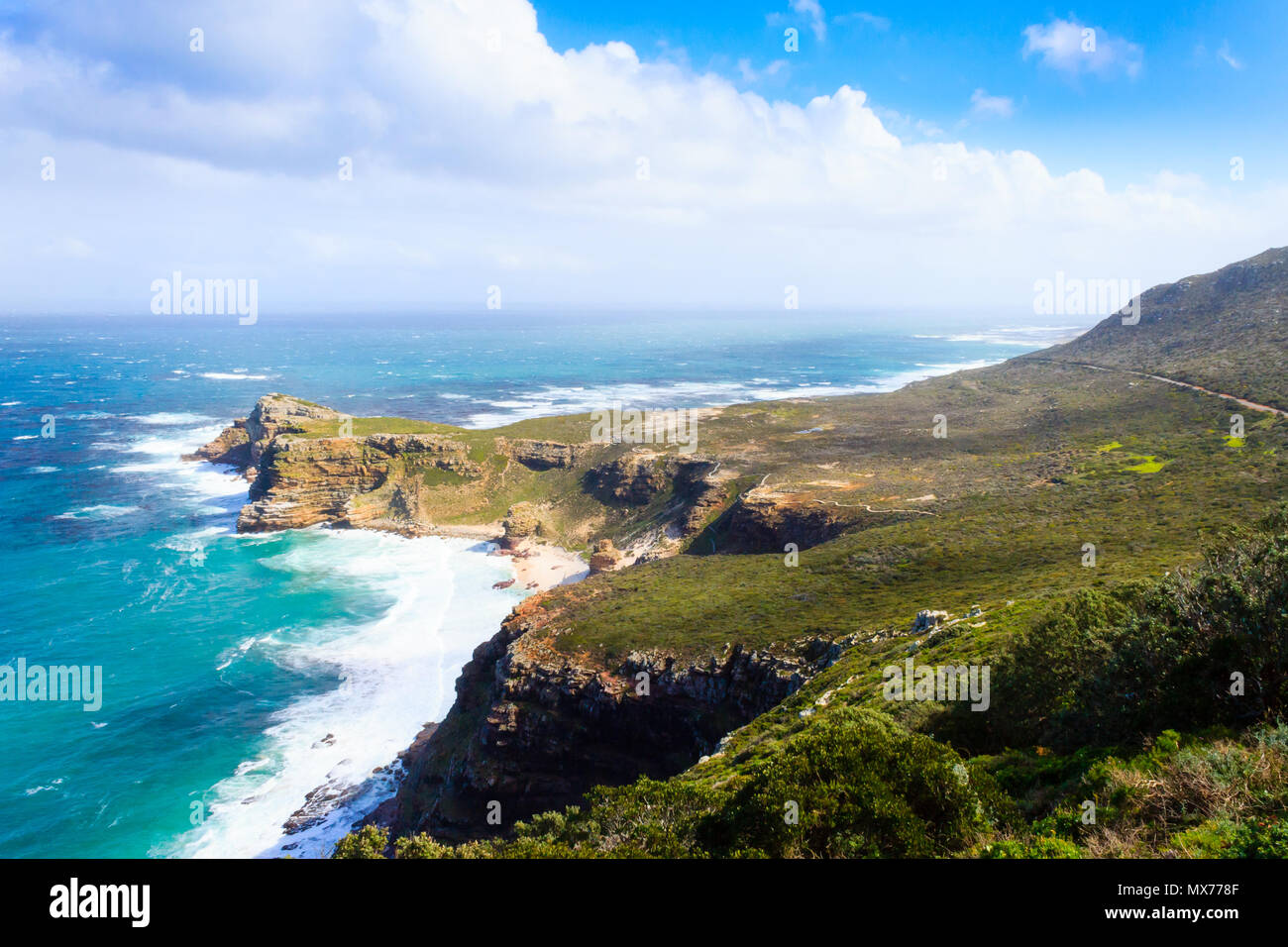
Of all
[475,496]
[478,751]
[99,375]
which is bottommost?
[478,751]

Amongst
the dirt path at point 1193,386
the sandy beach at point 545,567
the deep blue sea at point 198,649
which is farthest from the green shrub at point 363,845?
the dirt path at point 1193,386

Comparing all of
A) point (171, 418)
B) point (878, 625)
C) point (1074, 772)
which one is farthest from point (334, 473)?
point (1074, 772)

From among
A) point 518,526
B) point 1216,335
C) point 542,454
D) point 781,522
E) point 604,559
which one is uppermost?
point 1216,335

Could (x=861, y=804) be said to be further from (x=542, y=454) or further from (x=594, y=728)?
(x=542, y=454)

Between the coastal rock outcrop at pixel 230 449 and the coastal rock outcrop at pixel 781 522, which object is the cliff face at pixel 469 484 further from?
the coastal rock outcrop at pixel 230 449

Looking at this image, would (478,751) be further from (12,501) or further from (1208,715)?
(12,501)
